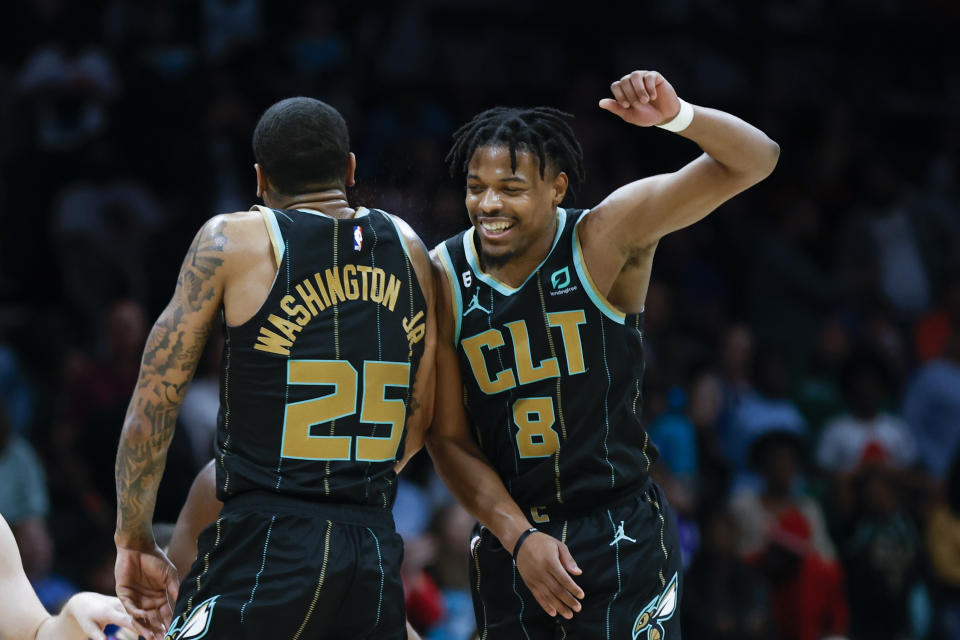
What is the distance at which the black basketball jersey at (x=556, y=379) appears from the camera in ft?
14.2

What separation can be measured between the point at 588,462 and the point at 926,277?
8030mm

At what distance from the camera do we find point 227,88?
31.8ft

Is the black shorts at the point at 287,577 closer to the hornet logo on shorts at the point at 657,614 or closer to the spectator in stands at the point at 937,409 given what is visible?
the hornet logo on shorts at the point at 657,614

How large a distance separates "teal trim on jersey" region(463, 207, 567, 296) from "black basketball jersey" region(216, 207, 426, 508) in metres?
0.53

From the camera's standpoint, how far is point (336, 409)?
12.6 ft

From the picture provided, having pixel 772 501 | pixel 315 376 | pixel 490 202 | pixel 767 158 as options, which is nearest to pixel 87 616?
pixel 315 376

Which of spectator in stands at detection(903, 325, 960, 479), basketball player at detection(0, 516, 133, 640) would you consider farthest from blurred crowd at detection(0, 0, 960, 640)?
basketball player at detection(0, 516, 133, 640)

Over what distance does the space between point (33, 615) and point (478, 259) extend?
174 cm

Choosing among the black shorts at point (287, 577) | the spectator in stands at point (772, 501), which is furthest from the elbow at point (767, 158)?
the spectator in stands at point (772, 501)

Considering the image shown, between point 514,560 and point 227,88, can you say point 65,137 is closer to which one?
point 227,88


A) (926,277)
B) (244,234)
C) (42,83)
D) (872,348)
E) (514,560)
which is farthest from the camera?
(926,277)

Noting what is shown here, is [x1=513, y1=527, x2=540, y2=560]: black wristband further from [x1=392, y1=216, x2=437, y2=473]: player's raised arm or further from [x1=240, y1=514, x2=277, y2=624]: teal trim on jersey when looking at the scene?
[x1=240, y1=514, x2=277, y2=624]: teal trim on jersey

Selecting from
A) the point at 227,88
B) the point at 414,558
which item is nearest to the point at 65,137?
the point at 227,88

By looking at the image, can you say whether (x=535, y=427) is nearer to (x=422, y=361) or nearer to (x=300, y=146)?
(x=422, y=361)
